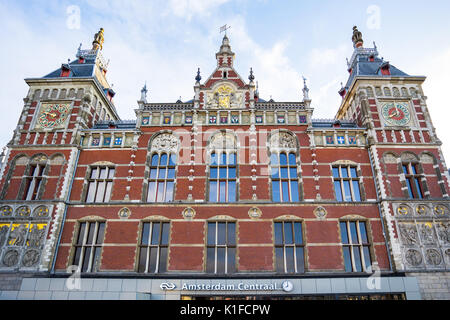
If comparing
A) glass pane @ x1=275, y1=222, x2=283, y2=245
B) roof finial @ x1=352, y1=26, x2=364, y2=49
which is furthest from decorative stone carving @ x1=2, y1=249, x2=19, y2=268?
roof finial @ x1=352, y1=26, x2=364, y2=49

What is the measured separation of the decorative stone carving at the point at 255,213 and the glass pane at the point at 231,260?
86.2 inches

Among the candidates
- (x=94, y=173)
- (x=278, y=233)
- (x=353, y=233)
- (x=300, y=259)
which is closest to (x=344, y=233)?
(x=353, y=233)

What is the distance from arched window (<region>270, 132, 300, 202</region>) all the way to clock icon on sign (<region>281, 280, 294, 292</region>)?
4.90 meters

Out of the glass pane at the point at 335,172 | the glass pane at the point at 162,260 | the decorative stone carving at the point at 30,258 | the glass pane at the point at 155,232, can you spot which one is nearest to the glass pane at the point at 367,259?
the glass pane at the point at 335,172

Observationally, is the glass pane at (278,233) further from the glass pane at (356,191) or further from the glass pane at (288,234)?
the glass pane at (356,191)

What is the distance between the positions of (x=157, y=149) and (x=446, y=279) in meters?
18.2

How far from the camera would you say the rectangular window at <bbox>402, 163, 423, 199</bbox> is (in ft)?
62.1

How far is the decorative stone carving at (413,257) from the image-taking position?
16.9 meters

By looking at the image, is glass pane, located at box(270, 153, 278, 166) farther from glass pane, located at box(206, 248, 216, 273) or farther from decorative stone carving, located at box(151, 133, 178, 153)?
glass pane, located at box(206, 248, 216, 273)

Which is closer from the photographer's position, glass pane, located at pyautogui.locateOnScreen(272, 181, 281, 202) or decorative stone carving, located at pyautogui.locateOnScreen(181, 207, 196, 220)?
decorative stone carving, located at pyautogui.locateOnScreen(181, 207, 196, 220)

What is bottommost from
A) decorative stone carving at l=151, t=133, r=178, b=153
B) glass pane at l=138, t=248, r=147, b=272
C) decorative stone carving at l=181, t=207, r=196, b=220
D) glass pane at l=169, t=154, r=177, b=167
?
glass pane at l=138, t=248, r=147, b=272

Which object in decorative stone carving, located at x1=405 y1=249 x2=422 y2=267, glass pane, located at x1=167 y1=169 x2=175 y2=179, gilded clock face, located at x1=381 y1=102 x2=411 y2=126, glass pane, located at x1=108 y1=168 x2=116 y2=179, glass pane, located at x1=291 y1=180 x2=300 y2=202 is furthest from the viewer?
gilded clock face, located at x1=381 y1=102 x2=411 y2=126

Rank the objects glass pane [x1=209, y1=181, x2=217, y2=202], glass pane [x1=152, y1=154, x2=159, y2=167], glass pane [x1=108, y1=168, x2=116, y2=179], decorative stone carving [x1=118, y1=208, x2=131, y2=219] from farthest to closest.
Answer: glass pane [x1=152, y1=154, x2=159, y2=167], glass pane [x1=108, y1=168, x2=116, y2=179], glass pane [x1=209, y1=181, x2=217, y2=202], decorative stone carving [x1=118, y1=208, x2=131, y2=219]

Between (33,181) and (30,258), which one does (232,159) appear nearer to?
(33,181)
